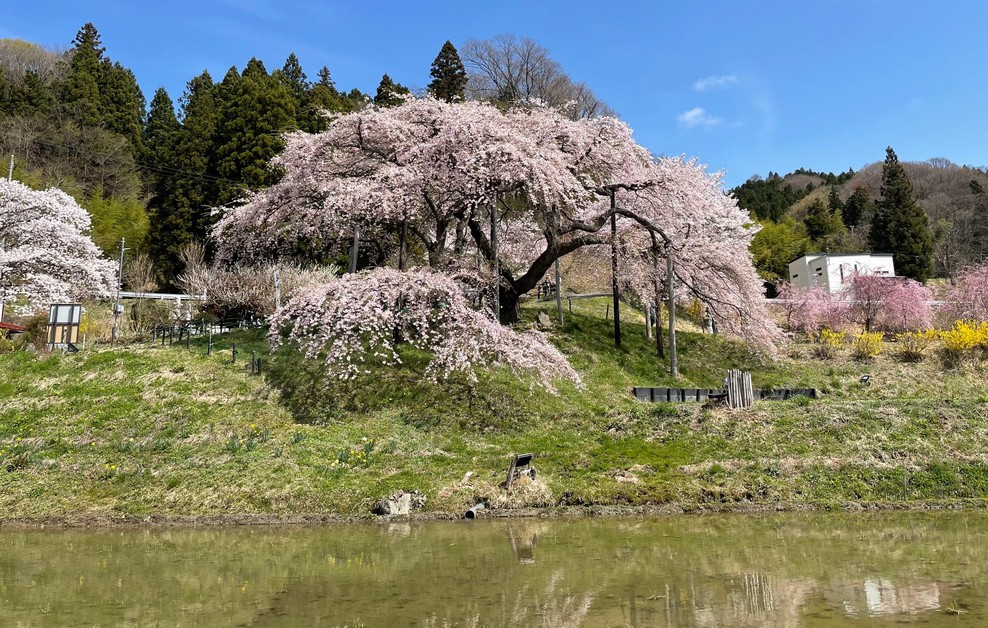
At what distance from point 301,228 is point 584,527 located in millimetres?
16178

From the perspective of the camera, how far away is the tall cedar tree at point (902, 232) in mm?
53188

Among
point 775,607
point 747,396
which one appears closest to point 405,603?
point 775,607

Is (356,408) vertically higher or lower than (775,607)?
higher

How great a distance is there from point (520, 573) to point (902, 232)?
5817 cm

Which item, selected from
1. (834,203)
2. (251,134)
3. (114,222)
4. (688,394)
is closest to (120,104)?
(114,222)

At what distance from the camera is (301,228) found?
23094 millimetres

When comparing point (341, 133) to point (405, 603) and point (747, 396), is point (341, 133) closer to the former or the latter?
point (747, 396)

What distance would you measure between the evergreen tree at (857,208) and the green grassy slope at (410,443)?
59.2 meters

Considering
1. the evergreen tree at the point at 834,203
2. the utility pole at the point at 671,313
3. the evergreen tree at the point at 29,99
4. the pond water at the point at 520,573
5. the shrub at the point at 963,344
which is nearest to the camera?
the pond water at the point at 520,573

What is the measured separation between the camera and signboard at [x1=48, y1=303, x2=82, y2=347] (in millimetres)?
21672

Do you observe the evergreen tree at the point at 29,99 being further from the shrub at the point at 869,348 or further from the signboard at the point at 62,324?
the shrub at the point at 869,348

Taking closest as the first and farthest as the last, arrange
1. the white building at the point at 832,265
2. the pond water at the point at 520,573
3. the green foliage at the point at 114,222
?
the pond water at the point at 520,573 < the green foliage at the point at 114,222 < the white building at the point at 832,265

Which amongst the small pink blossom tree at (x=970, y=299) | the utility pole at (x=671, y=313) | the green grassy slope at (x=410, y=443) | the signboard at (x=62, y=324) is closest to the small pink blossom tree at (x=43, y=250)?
the signboard at (x=62, y=324)

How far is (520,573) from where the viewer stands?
8156 millimetres
